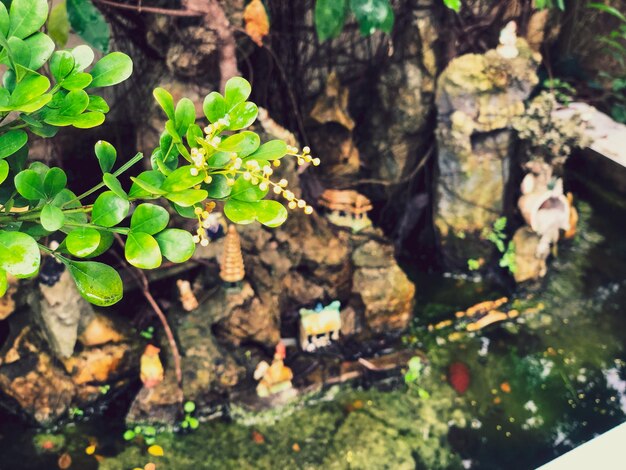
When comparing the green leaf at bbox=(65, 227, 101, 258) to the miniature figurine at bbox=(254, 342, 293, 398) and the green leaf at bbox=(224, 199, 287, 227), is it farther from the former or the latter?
the miniature figurine at bbox=(254, 342, 293, 398)

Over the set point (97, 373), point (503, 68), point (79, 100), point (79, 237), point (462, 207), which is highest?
point (79, 100)

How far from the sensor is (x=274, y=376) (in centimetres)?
324

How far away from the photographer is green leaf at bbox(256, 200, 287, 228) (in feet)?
3.74

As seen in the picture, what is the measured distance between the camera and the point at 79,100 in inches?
43.9

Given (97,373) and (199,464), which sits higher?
(97,373)

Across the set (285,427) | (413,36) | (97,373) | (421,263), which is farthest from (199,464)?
(413,36)

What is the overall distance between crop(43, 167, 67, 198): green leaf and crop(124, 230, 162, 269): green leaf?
0.21 meters

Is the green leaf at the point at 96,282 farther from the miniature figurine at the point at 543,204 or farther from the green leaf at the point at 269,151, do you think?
the miniature figurine at the point at 543,204

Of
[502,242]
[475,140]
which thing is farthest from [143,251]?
[502,242]

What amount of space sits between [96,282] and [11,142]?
0.31 m

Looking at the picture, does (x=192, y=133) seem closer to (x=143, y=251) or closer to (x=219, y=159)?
(x=219, y=159)

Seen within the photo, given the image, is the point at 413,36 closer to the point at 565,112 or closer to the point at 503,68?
the point at 503,68

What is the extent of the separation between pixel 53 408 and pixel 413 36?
3066 millimetres

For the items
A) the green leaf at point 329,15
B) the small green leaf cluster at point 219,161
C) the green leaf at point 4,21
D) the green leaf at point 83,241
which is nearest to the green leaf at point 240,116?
the small green leaf cluster at point 219,161
